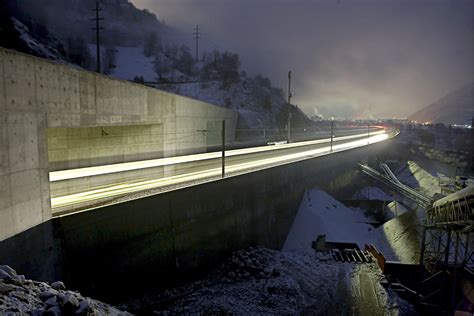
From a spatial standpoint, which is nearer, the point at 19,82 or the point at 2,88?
the point at 2,88

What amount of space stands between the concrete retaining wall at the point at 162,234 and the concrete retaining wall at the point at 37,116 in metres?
0.96

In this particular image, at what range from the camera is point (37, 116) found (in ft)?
33.7

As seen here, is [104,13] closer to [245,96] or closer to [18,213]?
[245,96]

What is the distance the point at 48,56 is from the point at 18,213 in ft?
182

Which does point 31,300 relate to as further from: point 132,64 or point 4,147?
point 132,64

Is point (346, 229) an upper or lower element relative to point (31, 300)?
lower

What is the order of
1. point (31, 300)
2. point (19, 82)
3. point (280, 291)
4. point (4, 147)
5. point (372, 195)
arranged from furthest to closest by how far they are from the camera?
point (372, 195) → point (280, 291) → point (19, 82) → point (4, 147) → point (31, 300)

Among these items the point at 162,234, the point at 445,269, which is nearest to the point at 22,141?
the point at 162,234

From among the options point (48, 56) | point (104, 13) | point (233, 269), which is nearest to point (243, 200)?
point (233, 269)

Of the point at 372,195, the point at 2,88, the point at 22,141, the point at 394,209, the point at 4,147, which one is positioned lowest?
the point at 394,209

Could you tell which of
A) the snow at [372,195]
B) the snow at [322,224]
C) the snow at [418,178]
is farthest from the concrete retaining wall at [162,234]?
the snow at [418,178]

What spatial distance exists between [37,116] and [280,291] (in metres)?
11.8

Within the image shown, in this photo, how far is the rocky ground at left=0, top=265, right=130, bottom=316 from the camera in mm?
6262

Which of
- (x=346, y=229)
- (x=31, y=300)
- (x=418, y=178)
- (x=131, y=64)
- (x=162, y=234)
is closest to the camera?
(x=31, y=300)
